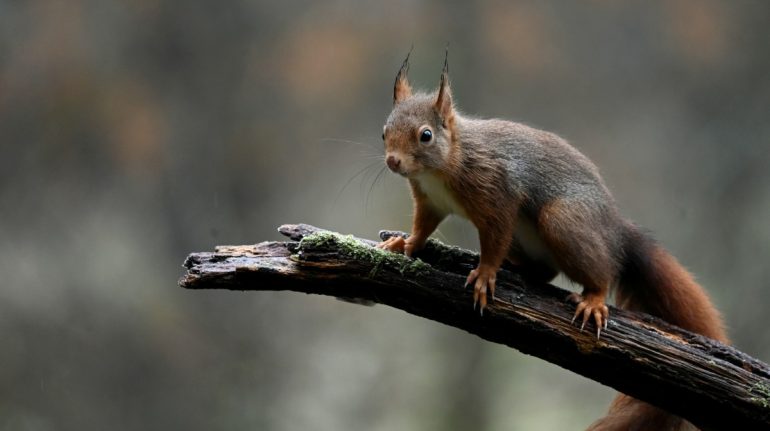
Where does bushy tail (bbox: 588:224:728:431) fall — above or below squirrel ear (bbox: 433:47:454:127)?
below

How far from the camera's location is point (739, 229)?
6.64m

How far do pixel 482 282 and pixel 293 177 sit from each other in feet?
11.5

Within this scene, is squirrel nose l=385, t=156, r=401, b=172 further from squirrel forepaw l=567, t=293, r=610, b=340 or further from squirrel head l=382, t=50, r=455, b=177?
squirrel forepaw l=567, t=293, r=610, b=340

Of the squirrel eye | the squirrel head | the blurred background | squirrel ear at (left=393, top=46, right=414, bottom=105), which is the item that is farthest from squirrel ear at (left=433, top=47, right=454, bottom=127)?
the blurred background

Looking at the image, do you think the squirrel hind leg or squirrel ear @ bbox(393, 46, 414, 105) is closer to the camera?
the squirrel hind leg

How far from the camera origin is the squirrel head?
3510 mm

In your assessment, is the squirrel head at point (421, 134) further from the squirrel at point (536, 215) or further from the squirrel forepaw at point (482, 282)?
the squirrel forepaw at point (482, 282)

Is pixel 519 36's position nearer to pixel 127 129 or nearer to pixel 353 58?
pixel 353 58

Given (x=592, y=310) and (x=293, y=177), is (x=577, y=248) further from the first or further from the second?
(x=293, y=177)

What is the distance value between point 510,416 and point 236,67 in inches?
158

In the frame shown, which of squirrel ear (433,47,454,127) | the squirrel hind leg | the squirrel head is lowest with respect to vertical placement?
the squirrel hind leg

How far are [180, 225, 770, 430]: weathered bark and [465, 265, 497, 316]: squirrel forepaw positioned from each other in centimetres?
4

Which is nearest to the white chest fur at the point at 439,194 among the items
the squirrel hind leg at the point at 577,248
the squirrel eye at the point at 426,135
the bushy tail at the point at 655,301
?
the squirrel eye at the point at 426,135

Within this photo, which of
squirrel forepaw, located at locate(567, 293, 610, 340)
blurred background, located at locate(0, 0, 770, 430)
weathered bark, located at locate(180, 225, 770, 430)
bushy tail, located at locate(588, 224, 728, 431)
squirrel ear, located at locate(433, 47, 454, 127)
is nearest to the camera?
weathered bark, located at locate(180, 225, 770, 430)
